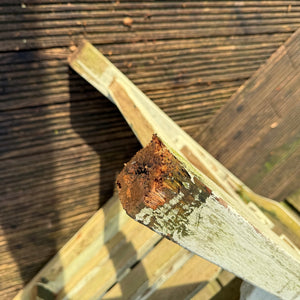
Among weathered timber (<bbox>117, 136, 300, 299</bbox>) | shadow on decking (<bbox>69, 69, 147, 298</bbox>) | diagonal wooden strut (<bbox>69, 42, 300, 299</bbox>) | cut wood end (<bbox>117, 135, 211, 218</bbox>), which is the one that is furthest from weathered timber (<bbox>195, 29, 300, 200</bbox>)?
cut wood end (<bbox>117, 135, 211, 218</bbox>)

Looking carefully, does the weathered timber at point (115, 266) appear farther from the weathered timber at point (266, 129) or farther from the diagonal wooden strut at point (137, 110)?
the weathered timber at point (266, 129)

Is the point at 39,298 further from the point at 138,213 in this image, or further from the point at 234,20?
the point at 234,20

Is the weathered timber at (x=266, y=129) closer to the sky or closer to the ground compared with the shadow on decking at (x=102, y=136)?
closer to the ground

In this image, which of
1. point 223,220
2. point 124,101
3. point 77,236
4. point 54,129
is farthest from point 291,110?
point 77,236

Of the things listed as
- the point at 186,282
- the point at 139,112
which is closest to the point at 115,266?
the point at 186,282

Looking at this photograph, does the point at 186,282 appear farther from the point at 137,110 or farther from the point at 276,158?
the point at 137,110

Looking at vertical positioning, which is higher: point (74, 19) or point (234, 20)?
point (74, 19)

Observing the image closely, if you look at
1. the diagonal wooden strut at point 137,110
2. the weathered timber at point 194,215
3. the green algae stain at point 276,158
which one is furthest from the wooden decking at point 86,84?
the weathered timber at point 194,215
